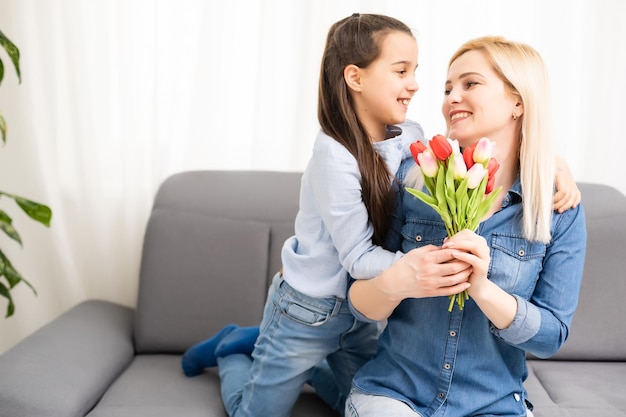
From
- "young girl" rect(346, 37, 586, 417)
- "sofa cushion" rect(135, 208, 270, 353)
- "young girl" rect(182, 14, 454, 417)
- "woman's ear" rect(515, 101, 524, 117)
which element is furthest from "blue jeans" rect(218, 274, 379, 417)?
"woman's ear" rect(515, 101, 524, 117)

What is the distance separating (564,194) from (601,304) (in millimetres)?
788

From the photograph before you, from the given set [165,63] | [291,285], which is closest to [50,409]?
[291,285]

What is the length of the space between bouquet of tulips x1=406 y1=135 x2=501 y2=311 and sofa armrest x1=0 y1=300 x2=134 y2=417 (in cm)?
108

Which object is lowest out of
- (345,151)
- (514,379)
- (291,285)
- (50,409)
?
(50,409)

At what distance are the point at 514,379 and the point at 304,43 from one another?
146 centimetres

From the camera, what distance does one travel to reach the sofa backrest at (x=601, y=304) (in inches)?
93.3

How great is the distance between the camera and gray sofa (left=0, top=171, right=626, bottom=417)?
7.00ft

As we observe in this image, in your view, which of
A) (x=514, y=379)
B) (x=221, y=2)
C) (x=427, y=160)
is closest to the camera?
(x=427, y=160)

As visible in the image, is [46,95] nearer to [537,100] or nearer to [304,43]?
[304,43]

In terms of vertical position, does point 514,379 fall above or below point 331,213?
below

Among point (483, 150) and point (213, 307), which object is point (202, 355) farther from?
point (483, 150)

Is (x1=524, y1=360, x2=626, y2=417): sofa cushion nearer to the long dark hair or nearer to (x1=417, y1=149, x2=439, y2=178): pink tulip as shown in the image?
the long dark hair

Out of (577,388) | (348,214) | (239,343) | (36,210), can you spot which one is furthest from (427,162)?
(36,210)

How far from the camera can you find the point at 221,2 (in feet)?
8.88
